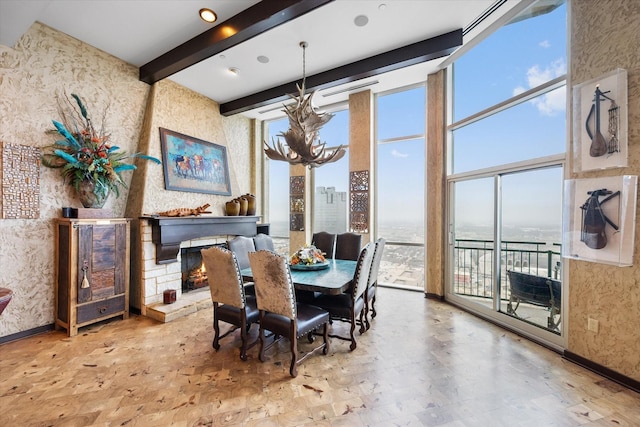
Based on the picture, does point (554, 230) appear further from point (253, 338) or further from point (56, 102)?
point (56, 102)

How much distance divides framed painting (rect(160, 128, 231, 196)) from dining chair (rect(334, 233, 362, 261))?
8.58 feet

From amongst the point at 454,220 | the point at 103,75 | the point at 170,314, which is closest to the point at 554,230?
the point at 454,220

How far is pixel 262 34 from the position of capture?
3.38 m

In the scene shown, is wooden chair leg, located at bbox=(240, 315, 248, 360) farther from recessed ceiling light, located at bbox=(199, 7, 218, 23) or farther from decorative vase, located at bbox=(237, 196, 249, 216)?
recessed ceiling light, located at bbox=(199, 7, 218, 23)

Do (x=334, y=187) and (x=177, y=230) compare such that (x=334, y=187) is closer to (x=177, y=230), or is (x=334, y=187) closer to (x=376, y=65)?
(x=376, y=65)

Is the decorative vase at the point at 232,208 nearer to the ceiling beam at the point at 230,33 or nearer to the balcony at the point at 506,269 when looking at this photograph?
the ceiling beam at the point at 230,33

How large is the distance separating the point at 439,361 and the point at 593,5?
3556 millimetres

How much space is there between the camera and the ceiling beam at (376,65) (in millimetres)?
3414

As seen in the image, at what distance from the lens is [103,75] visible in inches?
146

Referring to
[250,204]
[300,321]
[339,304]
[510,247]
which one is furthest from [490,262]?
[250,204]

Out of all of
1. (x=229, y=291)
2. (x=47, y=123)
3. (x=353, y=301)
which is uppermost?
(x=47, y=123)

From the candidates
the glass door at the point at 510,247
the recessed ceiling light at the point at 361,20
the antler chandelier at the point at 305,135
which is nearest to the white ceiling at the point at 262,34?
the recessed ceiling light at the point at 361,20

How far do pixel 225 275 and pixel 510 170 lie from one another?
355 cm

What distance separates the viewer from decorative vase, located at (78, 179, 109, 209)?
3303 mm
